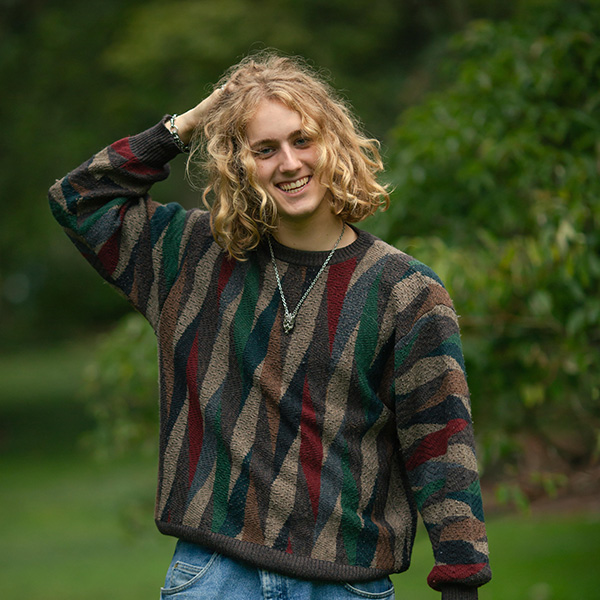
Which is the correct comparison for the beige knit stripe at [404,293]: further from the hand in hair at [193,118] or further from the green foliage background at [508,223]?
the green foliage background at [508,223]

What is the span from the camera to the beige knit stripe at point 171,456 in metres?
2.25

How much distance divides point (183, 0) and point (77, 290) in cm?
2816

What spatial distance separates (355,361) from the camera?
2.16 meters

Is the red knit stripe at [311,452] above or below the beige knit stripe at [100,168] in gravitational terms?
below

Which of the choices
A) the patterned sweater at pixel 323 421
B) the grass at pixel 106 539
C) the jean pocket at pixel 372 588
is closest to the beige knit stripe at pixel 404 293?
the patterned sweater at pixel 323 421

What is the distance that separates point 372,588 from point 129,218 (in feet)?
3.68

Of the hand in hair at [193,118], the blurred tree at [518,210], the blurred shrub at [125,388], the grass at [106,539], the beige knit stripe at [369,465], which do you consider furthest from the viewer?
the grass at [106,539]

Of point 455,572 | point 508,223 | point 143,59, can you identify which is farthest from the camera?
point 143,59

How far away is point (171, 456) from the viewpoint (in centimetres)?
227

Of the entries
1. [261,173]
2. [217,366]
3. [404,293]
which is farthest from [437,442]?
[261,173]

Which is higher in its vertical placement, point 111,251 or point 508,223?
point 508,223

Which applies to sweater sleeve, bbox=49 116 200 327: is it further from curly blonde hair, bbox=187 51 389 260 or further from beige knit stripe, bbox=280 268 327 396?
beige knit stripe, bbox=280 268 327 396

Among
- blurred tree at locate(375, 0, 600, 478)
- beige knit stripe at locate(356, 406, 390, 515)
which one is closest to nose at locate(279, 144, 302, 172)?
beige knit stripe at locate(356, 406, 390, 515)

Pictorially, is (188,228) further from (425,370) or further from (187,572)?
(187,572)
